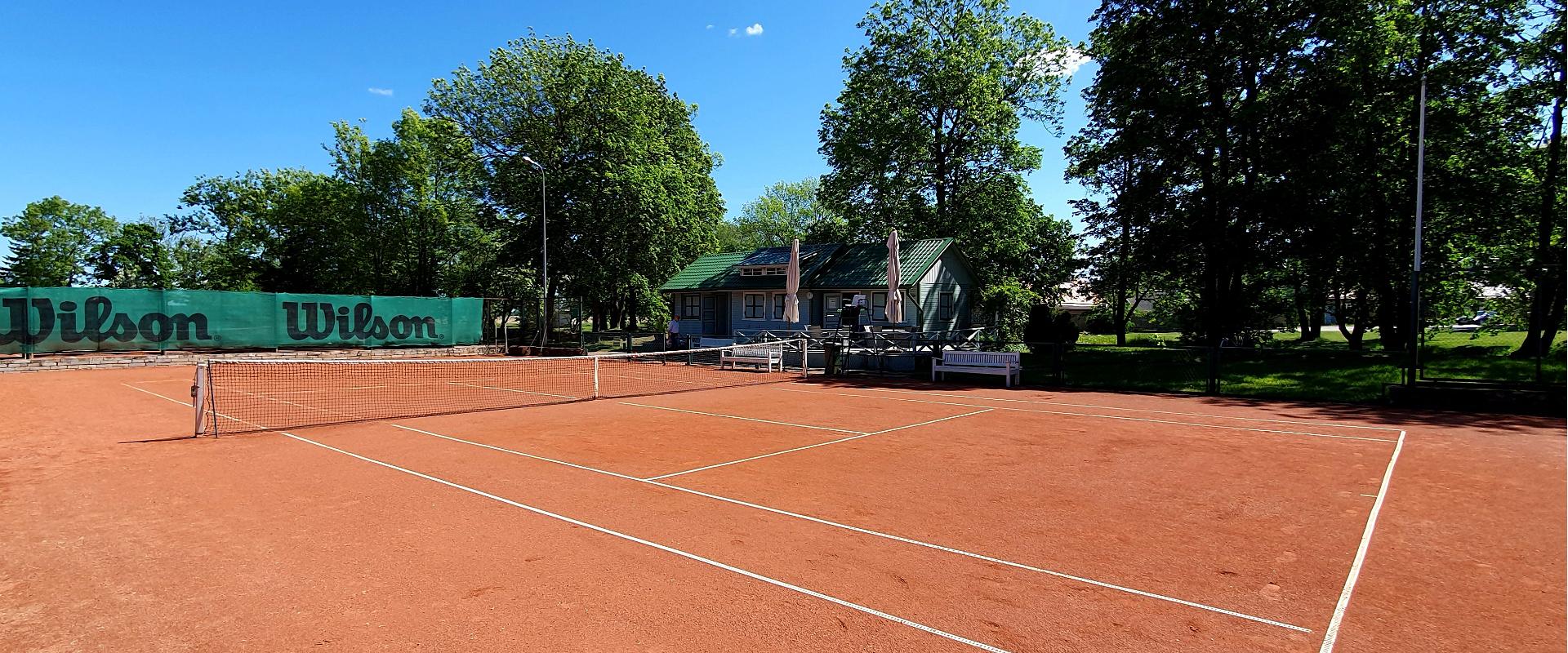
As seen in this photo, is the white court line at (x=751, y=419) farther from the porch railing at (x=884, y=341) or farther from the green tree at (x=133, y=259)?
the green tree at (x=133, y=259)

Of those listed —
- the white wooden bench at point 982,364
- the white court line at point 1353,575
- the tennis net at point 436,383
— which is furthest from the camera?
the white wooden bench at point 982,364

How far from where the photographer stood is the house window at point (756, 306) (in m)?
32.5

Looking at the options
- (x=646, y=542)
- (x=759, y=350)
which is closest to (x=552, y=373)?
(x=759, y=350)

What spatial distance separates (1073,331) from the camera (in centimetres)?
3800

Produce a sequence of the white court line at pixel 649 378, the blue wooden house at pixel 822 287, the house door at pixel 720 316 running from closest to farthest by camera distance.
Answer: the white court line at pixel 649 378
the blue wooden house at pixel 822 287
the house door at pixel 720 316

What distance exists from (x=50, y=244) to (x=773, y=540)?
73257 mm

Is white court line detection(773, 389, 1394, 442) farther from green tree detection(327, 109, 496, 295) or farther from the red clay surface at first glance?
green tree detection(327, 109, 496, 295)

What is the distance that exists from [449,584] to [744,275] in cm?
2878

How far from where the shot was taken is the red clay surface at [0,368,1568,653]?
4.18 metres

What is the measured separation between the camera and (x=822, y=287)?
30.7 meters

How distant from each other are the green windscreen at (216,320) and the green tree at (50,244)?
41828 millimetres

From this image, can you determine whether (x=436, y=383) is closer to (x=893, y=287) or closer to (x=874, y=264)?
(x=893, y=287)

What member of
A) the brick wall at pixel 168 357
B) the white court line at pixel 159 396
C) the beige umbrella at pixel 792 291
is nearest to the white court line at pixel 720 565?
the white court line at pixel 159 396

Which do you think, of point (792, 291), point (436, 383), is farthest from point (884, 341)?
point (436, 383)
